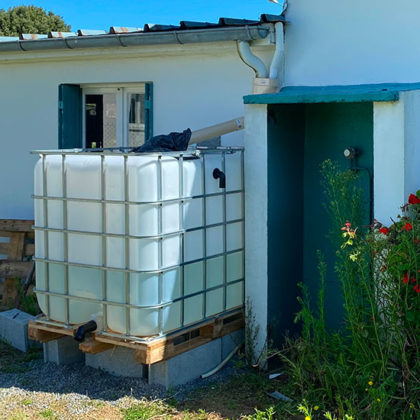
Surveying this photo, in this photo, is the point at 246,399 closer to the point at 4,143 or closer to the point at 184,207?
the point at 184,207

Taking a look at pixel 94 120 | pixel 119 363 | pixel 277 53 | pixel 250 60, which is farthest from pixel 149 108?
pixel 119 363

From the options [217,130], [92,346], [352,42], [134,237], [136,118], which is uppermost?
[352,42]

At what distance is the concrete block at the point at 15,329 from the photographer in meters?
7.01

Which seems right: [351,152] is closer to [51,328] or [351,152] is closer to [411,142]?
[411,142]

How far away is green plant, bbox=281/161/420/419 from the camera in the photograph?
193 inches

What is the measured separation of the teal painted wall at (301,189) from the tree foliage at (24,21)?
106ft

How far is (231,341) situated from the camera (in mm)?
6527

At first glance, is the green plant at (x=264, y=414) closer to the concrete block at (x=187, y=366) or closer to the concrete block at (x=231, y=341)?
the concrete block at (x=187, y=366)

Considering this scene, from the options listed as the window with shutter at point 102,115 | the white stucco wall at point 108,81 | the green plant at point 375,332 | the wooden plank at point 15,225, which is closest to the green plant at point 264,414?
the green plant at point 375,332

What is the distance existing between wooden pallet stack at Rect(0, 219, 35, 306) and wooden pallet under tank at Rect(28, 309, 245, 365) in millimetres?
2631

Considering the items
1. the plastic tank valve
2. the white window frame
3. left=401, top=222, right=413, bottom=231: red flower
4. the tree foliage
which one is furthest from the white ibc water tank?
the tree foliage

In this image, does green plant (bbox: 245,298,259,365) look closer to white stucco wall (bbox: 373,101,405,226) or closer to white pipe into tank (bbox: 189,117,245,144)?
white stucco wall (bbox: 373,101,405,226)

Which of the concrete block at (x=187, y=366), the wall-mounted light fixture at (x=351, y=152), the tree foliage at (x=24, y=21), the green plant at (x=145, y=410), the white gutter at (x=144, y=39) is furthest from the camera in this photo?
the tree foliage at (x=24, y=21)

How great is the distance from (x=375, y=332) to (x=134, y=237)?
1959mm
